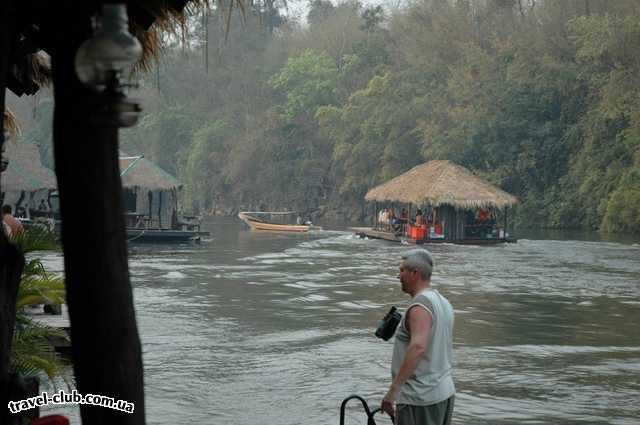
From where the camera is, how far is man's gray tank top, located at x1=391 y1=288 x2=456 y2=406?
5.79m

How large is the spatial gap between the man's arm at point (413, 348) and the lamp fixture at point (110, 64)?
95.5 inches

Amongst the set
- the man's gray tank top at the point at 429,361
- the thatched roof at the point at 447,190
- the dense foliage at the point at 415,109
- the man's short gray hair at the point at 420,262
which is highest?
the dense foliage at the point at 415,109

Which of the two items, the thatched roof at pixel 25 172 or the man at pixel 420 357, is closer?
the man at pixel 420 357

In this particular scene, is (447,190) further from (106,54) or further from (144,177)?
(106,54)

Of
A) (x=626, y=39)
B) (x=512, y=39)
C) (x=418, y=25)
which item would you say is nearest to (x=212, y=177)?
(x=418, y=25)

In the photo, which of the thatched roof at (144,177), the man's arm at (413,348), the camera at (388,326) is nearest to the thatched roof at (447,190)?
the thatched roof at (144,177)

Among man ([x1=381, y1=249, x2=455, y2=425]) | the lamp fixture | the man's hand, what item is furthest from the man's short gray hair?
the lamp fixture

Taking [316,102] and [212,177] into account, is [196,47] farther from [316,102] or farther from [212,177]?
[316,102]

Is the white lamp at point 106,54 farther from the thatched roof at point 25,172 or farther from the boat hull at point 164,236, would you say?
the boat hull at point 164,236

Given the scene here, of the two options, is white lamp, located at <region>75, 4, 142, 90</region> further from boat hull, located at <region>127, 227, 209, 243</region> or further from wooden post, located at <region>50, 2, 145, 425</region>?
boat hull, located at <region>127, 227, 209, 243</region>

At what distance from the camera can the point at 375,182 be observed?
6291 centimetres

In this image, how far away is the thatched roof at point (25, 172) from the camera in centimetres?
3788

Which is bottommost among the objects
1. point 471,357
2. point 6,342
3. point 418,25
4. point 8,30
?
point 471,357

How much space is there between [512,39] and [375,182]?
445 inches
